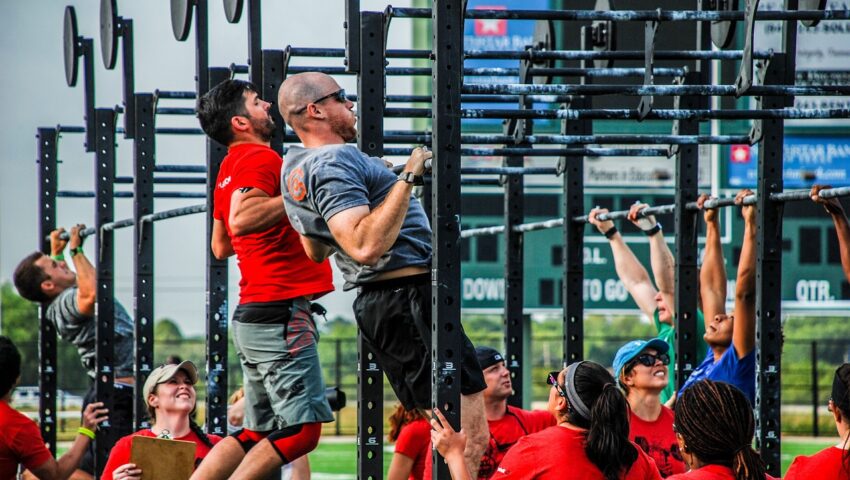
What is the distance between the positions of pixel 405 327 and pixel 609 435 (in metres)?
0.76

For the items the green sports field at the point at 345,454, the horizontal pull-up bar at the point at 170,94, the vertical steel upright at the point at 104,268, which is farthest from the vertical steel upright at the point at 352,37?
the green sports field at the point at 345,454

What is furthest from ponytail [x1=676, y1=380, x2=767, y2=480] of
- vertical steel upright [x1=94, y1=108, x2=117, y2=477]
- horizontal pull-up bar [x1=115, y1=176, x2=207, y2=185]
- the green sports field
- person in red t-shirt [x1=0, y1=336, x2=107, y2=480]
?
the green sports field

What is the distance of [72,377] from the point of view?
2002 cm

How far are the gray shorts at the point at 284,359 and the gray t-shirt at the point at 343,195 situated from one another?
0.49 meters

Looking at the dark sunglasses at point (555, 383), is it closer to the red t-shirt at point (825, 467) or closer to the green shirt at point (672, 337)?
the red t-shirt at point (825, 467)

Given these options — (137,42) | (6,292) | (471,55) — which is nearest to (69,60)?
(471,55)

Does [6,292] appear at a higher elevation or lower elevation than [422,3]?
lower

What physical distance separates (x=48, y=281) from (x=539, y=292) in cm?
478

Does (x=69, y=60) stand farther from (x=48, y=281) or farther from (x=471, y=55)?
(x=471, y=55)

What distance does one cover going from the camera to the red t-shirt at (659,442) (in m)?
5.03

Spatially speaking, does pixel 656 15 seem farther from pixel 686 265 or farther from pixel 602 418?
pixel 686 265

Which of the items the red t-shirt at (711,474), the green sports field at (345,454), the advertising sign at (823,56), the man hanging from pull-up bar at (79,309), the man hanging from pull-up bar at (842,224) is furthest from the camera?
the green sports field at (345,454)

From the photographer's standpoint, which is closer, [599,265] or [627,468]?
[627,468]

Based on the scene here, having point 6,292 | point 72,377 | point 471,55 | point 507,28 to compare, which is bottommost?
point 72,377
